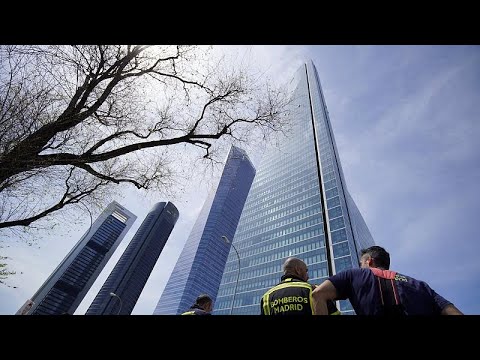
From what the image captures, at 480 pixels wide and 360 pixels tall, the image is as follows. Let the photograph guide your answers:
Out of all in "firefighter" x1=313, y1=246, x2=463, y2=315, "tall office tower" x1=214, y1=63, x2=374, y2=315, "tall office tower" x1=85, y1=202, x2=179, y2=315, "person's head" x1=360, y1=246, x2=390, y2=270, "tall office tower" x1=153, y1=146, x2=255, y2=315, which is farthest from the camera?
"tall office tower" x1=85, y1=202, x2=179, y2=315

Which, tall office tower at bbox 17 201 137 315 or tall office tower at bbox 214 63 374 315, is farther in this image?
tall office tower at bbox 17 201 137 315

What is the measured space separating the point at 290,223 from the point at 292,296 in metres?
73.4

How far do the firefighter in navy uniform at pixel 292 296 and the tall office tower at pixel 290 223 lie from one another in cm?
4968

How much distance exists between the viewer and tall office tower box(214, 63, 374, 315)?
200 feet

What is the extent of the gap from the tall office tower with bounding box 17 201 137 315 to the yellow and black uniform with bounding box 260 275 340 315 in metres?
128

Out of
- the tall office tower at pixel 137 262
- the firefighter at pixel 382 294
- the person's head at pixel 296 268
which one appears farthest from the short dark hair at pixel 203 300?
the tall office tower at pixel 137 262

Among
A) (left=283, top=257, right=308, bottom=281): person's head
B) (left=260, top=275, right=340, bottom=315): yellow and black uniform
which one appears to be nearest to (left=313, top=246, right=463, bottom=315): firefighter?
(left=260, top=275, right=340, bottom=315): yellow and black uniform

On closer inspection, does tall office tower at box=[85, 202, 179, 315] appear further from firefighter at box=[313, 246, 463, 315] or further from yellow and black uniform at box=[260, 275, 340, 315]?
firefighter at box=[313, 246, 463, 315]

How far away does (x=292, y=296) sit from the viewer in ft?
10.5

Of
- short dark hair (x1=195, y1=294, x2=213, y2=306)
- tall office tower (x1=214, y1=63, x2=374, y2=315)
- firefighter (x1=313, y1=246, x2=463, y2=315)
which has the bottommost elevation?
firefighter (x1=313, y1=246, x2=463, y2=315)

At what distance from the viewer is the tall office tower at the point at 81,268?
122 metres
